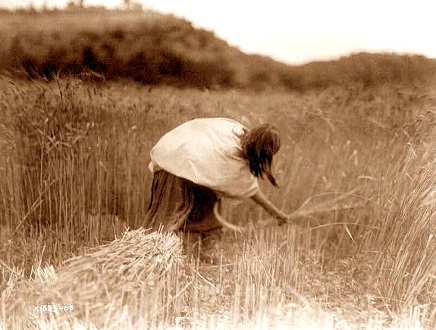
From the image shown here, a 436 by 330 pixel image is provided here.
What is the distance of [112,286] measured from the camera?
2.35 metres

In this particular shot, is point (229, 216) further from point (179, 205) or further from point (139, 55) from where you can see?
point (139, 55)

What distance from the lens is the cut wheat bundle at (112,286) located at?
2.34m

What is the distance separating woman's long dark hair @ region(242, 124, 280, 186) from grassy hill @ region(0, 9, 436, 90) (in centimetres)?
18

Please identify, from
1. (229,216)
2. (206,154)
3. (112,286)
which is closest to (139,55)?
(206,154)

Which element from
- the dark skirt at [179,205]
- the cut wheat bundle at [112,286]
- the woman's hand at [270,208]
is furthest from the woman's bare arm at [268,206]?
the cut wheat bundle at [112,286]

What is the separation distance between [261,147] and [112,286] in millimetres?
720

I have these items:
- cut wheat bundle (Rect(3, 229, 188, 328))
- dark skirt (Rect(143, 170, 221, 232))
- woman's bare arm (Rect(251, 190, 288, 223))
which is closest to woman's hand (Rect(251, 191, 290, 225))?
woman's bare arm (Rect(251, 190, 288, 223))

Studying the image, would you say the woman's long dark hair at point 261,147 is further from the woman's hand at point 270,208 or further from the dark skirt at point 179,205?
the dark skirt at point 179,205

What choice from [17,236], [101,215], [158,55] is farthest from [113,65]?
[17,236]

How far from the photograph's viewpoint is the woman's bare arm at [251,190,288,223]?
7.91 ft

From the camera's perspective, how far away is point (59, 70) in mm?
2367

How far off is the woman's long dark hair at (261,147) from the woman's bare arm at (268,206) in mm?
78

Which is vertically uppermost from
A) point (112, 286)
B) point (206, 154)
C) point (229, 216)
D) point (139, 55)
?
point (139, 55)

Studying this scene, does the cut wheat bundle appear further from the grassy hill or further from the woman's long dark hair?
the grassy hill
